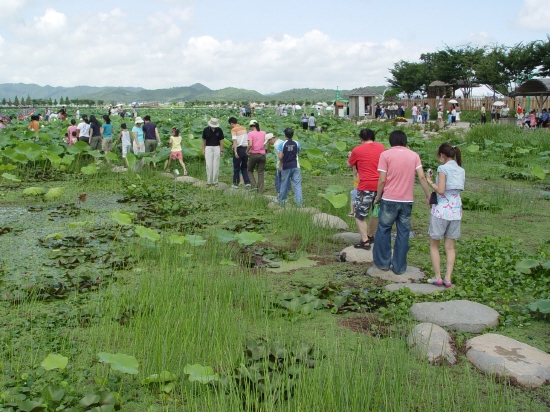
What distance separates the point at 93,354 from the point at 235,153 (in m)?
7.30

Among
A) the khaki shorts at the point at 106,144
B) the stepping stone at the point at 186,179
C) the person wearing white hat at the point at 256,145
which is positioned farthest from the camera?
the khaki shorts at the point at 106,144

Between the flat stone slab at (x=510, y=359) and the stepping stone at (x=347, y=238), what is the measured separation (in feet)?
10.4

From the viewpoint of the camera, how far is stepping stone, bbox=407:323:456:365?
4051mm

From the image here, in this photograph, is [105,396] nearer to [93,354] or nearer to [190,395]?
[190,395]

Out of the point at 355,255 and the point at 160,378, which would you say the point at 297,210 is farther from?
the point at 160,378

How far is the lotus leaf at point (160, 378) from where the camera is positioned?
3607mm

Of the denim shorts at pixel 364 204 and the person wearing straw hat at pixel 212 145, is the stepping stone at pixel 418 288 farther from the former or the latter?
the person wearing straw hat at pixel 212 145

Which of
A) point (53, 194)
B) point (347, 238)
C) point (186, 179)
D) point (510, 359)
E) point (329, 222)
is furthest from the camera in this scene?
point (186, 179)

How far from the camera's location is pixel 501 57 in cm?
3284

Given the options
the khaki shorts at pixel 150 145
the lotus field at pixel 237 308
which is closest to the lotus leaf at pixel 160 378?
the lotus field at pixel 237 308

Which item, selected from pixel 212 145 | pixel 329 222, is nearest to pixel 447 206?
pixel 329 222

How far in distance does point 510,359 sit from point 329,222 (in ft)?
13.6

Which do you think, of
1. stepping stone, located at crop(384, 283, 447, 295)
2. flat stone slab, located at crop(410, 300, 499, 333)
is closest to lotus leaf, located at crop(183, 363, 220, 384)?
flat stone slab, located at crop(410, 300, 499, 333)

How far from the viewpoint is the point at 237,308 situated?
4938 mm
